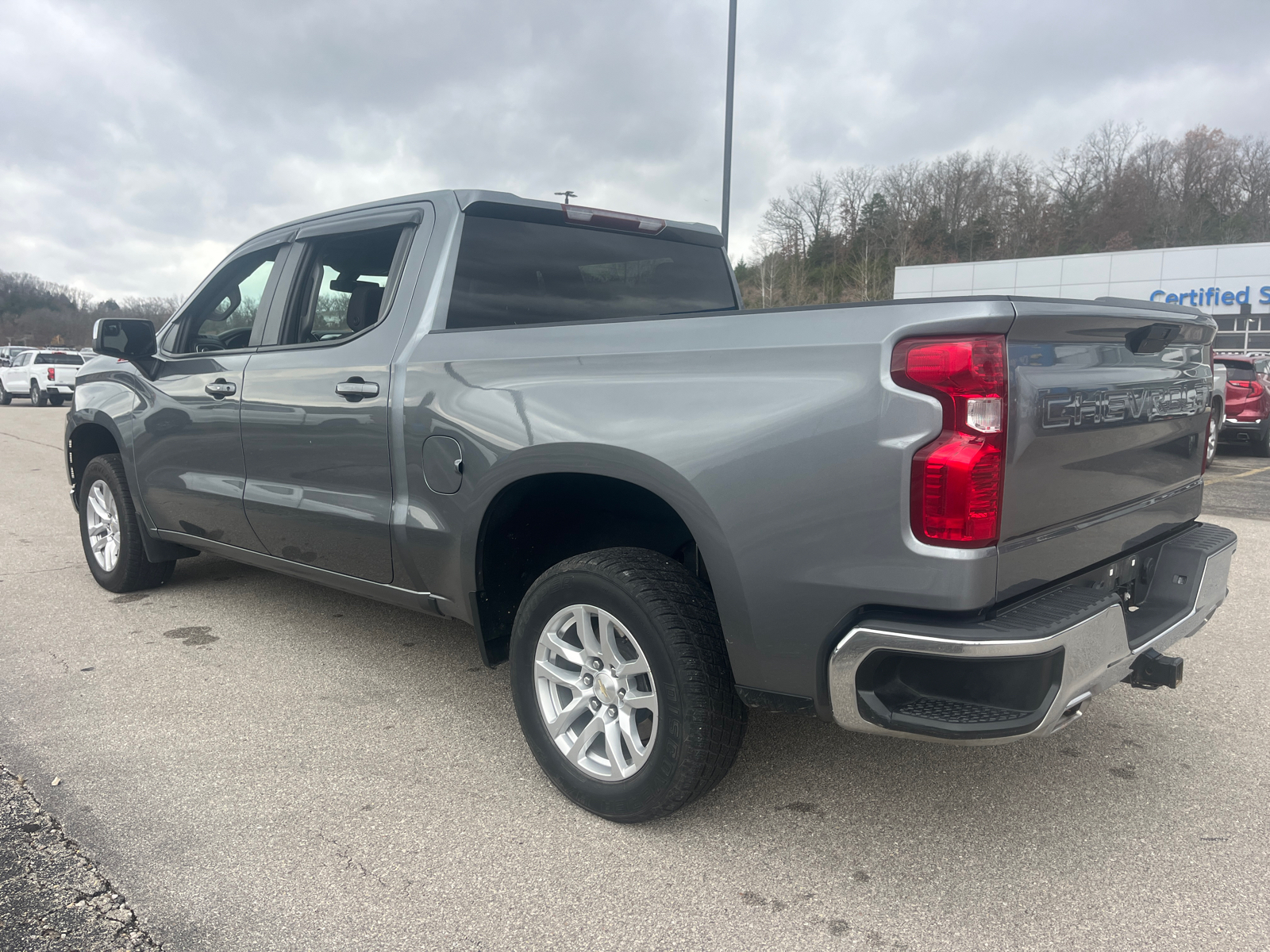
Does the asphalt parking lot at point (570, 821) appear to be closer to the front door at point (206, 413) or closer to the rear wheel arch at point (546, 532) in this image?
the rear wheel arch at point (546, 532)

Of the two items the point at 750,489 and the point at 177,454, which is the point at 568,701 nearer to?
the point at 750,489

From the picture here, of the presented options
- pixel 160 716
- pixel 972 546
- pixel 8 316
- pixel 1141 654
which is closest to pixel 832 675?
pixel 972 546

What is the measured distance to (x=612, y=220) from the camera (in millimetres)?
3803

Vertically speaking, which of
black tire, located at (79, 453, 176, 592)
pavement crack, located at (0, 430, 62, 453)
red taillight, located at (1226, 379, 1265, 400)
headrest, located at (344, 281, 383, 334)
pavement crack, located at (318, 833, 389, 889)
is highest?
headrest, located at (344, 281, 383, 334)

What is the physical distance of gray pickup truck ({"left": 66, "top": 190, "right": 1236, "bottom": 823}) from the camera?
6.71 ft

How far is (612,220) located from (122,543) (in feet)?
10.6

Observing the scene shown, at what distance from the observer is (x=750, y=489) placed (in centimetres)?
226

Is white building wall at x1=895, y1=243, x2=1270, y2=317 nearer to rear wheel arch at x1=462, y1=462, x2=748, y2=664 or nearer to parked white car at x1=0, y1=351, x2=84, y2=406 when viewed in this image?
parked white car at x1=0, y1=351, x2=84, y2=406

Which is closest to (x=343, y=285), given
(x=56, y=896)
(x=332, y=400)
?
(x=332, y=400)

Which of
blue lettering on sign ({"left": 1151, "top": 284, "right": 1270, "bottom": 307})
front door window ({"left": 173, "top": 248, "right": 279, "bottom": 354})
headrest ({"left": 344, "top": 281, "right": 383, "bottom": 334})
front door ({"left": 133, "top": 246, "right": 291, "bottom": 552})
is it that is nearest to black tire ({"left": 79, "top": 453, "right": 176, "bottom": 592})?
front door ({"left": 133, "top": 246, "right": 291, "bottom": 552})

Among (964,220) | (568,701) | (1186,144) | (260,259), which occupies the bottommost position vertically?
(568,701)

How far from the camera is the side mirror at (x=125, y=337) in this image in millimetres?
4465

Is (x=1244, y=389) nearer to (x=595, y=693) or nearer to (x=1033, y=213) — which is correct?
(x=595, y=693)

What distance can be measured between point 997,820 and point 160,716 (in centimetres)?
294
